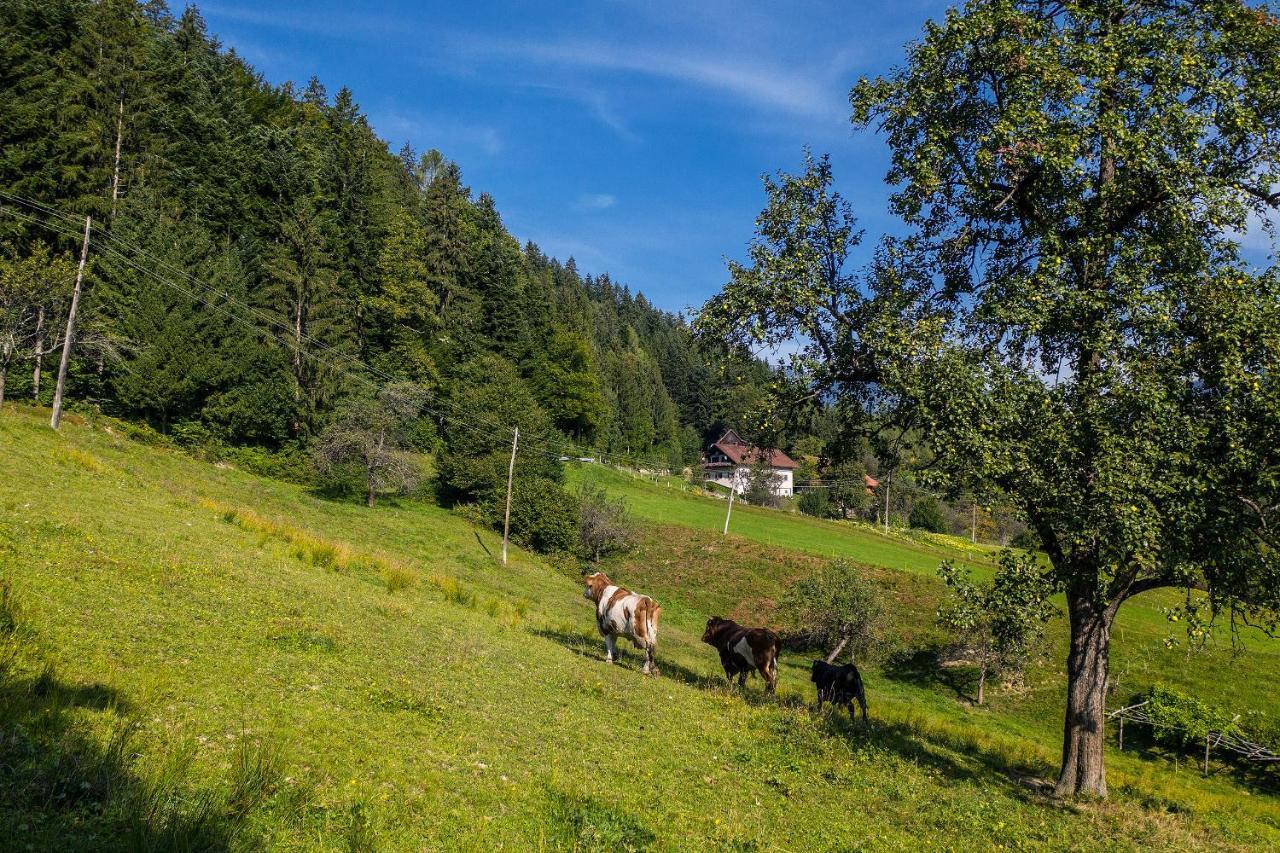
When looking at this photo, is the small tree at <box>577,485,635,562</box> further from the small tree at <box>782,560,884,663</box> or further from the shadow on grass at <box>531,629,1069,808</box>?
the shadow on grass at <box>531,629,1069,808</box>

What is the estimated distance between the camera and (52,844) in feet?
Answer: 14.7

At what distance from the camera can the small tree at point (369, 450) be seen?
168ft

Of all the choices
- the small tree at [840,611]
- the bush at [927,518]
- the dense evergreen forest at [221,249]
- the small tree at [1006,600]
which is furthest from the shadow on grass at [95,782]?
the bush at [927,518]

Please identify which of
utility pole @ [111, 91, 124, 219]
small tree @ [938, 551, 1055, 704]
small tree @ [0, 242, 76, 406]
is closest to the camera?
small tree @ [938, 551, 1055, 704]

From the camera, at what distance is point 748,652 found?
18.1m

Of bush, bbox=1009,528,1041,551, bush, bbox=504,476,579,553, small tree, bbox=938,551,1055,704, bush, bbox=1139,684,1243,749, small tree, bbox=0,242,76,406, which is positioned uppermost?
small tree, bbox=0,242,76,406

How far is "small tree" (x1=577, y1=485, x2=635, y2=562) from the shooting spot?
191 ft

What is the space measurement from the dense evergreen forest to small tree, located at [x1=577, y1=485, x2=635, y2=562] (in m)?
8.90

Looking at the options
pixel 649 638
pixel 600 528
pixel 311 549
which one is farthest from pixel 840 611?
pixel 311 549

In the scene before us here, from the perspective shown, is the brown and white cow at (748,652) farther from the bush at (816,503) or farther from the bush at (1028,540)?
the bush at (816,503)

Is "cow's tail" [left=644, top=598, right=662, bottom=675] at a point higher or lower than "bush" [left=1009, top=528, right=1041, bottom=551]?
lower

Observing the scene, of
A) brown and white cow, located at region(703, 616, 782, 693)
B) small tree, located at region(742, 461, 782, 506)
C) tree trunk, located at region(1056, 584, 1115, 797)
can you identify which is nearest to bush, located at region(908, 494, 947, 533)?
small tree, located at region(742, 461, 782, 506)

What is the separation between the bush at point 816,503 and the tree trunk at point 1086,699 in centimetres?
9744

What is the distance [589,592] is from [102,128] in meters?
57.4
